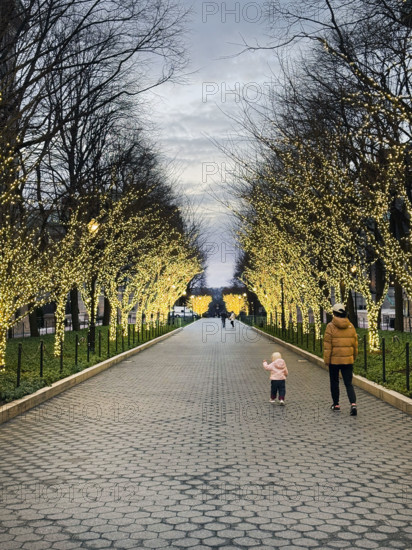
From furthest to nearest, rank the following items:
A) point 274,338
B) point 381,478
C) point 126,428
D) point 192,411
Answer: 1. point 274,338
2. point 192,411
3. point 126,428
4. point 381,478

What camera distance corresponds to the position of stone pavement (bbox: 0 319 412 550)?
4555 millimetres

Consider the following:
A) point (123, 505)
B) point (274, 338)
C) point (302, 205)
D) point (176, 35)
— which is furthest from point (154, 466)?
point (274, 338)

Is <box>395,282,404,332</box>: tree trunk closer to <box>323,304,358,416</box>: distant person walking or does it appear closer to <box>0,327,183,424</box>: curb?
<box>0,327,183,424</box>: curb

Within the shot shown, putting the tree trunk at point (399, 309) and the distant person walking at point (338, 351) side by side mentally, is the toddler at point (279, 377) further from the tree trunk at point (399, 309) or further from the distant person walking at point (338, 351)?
the tree trunk at point (399, 309)

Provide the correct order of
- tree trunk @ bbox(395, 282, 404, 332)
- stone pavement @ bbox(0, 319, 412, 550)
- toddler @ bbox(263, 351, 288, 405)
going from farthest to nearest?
tree trunk @ bbox(395, 282, 404, 332)
toddler @ bbox(263, 351, 288, 405)
stone pavement @ bbox(0, 319, 412, 550)

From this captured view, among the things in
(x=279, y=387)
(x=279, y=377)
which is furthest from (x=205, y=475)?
(x=279, y=387)

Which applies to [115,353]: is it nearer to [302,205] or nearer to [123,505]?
[302,205]

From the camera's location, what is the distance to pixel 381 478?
6078 millimetres

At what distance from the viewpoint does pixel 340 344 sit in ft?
33.6

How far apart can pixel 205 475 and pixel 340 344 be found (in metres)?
4.71

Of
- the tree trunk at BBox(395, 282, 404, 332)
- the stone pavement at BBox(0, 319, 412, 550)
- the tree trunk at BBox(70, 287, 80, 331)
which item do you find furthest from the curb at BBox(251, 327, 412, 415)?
the tree trunk at BBox(70, 287, 80, 331)

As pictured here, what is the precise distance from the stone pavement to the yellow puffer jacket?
3.03 ft

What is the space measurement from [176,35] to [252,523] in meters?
11.5

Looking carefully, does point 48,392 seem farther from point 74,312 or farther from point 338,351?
point 74,312
